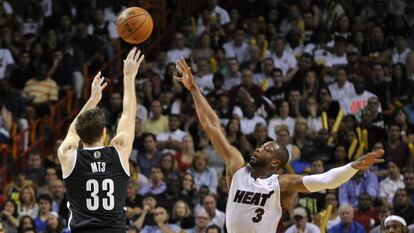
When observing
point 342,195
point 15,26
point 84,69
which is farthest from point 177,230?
point 15,26

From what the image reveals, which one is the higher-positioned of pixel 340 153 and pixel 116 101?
pixel 116 101

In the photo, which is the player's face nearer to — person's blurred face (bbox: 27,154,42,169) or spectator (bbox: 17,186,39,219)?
spectator (bbox: 17,186,39,219)

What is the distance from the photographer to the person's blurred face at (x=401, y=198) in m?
13.4

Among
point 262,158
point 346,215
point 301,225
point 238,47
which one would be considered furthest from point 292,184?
point 238,47

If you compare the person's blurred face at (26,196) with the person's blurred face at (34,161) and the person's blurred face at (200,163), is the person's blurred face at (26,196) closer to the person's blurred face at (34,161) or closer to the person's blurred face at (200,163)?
the person's blurred face at (34,161)

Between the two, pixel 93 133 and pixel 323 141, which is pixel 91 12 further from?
pixel 93 133

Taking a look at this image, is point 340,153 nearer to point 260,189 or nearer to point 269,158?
point 269,158

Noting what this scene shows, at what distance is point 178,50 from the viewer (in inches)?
715

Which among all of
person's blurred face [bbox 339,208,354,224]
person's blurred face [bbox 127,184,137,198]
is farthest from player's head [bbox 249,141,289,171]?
person's blurred face [bbox 127,184,137,198]

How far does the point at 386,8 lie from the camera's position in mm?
18906

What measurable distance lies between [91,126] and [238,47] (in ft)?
36.4

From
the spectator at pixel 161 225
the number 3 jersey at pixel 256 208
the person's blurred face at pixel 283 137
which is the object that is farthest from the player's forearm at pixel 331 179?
the person's blurred face at pixel 283 137

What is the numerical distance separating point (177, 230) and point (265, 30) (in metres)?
6.18

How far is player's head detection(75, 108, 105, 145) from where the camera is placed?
719 centimetres
